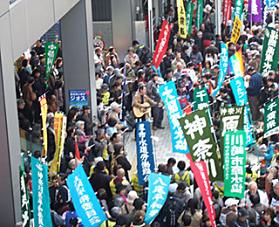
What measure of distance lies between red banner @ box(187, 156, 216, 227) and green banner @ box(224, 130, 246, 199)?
1.62ft

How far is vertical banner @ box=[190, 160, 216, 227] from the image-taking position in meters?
11.5

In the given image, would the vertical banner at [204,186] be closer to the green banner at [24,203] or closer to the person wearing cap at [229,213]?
the person wearing cap at [229,213]

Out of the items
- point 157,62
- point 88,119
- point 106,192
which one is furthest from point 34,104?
point 106,192

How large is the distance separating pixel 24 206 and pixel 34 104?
6.27 metres

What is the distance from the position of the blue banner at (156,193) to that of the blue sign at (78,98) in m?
6.64

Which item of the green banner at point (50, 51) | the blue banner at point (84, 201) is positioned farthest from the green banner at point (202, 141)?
the green banner at point (50, 51)

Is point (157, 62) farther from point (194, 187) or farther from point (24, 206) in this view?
point (24, 206)

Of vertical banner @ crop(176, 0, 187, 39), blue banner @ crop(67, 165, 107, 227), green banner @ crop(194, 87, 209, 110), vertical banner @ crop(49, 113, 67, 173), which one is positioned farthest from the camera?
vertical banner @ crop(176, 0, 187, 39)

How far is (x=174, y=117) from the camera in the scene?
Result: 46.4 ft

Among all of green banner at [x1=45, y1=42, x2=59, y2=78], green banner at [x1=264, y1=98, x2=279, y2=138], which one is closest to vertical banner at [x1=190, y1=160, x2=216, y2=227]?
green banner at [x1=264, y1=98, x2=279, y2=138]

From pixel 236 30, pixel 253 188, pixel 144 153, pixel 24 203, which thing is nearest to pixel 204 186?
pixel 253 188

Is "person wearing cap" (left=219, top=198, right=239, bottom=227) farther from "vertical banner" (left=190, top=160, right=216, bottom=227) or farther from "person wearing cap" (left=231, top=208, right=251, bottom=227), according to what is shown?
"vertical banner" (left=190, top=160, right=216, bottom=227)

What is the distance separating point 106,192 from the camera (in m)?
13.0

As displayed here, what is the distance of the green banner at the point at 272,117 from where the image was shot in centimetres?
1401
